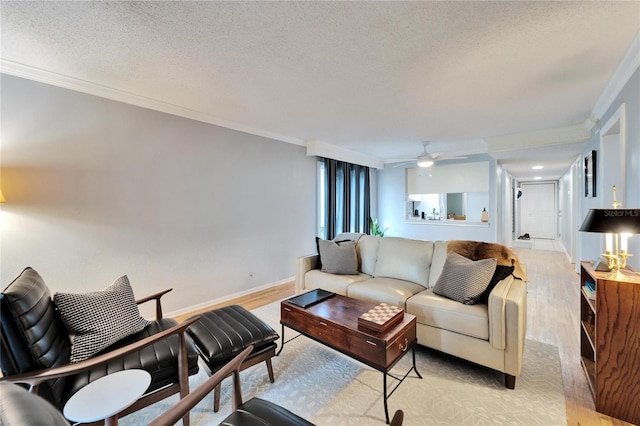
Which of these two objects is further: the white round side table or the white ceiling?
the white ceiling

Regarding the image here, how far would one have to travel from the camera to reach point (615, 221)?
5.16 ft

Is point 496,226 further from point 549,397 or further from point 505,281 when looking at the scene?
point 549,397

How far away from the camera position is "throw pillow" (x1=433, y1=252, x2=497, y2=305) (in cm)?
216

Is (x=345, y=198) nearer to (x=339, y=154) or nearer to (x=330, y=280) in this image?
(x=339, y=154)

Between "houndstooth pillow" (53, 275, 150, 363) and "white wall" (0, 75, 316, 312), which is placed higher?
"white wall" (0, 75, 316, 312)

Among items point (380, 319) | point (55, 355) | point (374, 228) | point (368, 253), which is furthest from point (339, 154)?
point (55, 355)

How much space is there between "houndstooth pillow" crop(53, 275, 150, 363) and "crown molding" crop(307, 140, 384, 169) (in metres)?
3.64

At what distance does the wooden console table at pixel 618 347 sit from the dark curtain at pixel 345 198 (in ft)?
12.7

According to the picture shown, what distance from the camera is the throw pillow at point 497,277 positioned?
2.18 meters

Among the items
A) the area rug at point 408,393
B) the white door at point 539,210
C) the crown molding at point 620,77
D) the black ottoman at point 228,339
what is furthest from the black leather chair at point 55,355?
the white door at point 539,210

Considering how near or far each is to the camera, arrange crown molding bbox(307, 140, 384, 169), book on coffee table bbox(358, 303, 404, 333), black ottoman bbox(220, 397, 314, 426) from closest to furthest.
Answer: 1. black ottoman bbox(220, 397, 314, 426)
2. book on coffee table bbox(358, 303, 404, 333)
3. crown molding bbox(307, 140, 384, 169)

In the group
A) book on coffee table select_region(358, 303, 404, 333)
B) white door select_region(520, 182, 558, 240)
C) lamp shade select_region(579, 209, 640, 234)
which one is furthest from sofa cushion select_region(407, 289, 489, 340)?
white door select_region(520, 182, 558, 240)

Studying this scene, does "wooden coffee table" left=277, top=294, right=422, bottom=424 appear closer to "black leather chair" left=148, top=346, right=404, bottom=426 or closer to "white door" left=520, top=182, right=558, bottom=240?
"black leather chair" left=148, top=346, right=404, bottom=426

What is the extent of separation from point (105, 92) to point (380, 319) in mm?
3358
